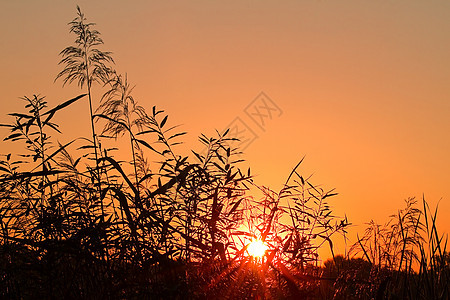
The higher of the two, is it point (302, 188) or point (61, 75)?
point (61, 75)

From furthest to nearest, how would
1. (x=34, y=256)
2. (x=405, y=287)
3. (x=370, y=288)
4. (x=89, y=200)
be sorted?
(x=89, y=200) < (x=370, y=288) < (x=34, y=256) < (x=405, y=287)

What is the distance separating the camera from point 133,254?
3637 mm

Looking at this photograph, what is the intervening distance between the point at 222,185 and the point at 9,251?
165 centimetres

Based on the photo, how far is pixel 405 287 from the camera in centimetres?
359

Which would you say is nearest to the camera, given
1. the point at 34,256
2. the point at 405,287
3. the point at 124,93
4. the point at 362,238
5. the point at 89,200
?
the point at 405,287

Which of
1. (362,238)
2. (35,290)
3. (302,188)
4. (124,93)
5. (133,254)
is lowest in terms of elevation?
(35,290)

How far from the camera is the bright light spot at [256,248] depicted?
364cm

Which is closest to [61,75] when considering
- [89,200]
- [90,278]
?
[89,200]

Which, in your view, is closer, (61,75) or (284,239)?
(284,239)

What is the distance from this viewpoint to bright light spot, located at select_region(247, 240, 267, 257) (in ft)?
11.9

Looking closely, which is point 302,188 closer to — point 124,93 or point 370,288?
point 370,288

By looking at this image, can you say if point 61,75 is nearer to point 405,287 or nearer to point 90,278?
point 90,278

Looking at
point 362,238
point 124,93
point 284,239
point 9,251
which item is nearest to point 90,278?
point 9,251

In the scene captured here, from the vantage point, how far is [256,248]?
3719mm
